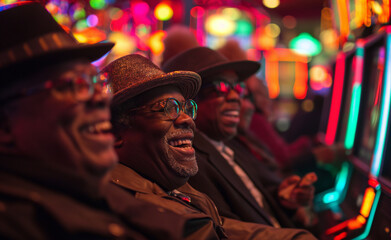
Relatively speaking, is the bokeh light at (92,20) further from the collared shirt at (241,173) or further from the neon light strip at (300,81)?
the neon light strip at (300,81)

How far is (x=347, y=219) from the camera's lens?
274 cm

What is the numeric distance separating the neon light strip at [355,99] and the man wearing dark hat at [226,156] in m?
0.86

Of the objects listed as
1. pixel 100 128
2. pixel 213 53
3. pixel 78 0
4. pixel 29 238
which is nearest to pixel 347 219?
pixel 213 53

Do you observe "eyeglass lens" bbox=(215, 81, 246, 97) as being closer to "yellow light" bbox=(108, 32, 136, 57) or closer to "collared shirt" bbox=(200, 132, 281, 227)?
"collared shirt" bbox=(200, 132, 281, 227)

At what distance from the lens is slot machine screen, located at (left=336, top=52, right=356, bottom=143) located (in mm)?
3897

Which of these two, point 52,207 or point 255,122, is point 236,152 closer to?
point 255,122

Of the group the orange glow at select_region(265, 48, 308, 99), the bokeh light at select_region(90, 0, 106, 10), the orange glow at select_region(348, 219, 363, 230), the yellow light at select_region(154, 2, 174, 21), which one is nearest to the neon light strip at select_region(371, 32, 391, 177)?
the orange glow at select_region(348, 219, 363, 230)

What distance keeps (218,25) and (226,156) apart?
4.79m

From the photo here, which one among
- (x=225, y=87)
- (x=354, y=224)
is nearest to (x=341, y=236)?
(x=354, y=224)

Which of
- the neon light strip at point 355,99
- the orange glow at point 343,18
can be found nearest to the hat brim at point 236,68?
the neon light strip at point 355,99

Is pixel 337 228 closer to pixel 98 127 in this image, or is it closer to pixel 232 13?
pixel 98 127

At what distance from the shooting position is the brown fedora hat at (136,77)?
1.82 meters

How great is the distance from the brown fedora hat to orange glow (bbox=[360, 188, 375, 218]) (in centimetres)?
134

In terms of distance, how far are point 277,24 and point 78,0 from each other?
11257 millimetres
